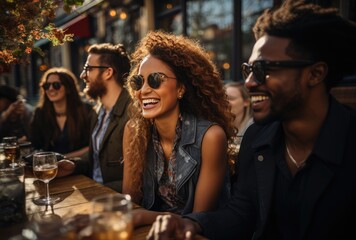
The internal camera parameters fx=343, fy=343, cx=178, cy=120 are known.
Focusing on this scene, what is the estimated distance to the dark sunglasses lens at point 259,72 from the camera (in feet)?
6.10

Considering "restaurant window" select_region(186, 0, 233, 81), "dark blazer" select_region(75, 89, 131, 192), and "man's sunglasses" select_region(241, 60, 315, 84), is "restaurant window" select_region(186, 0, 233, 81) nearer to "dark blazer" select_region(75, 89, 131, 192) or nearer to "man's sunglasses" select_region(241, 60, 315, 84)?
"dark blazer" select_region(75, 89, 131, 192)

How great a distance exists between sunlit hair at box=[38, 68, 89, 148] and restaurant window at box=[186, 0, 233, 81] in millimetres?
3025

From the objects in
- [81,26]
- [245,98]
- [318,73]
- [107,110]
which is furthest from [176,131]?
[81,26]

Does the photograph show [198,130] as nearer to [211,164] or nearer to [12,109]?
[211,164]

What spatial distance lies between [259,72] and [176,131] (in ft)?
3.26

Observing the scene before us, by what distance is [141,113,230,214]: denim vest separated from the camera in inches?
96.4

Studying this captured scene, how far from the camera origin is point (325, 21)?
1792mm

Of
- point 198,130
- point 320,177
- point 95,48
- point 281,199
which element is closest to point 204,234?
point 281,199

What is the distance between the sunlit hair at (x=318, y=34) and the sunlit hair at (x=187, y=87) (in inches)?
36.8

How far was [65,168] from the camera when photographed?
9.43 ft

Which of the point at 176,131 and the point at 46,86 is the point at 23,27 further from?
the point at 46,86

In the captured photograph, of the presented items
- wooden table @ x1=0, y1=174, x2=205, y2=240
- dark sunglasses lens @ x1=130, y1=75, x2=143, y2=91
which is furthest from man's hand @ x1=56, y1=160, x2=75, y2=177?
dark sunglasses lens @ x1=130, y1=75, x2=143, y2=91

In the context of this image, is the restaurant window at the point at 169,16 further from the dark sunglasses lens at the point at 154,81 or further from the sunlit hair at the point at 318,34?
the sunlit hair at the point at 318,34

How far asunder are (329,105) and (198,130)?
3.16ft
